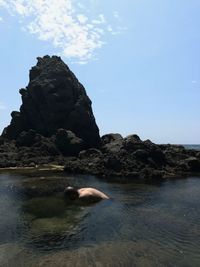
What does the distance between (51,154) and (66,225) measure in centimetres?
5538

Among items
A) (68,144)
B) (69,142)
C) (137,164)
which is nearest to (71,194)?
(137,164)

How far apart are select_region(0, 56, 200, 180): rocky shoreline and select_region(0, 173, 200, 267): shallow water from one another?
23.1m

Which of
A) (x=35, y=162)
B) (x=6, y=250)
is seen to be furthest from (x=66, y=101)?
(x=6, y=250)

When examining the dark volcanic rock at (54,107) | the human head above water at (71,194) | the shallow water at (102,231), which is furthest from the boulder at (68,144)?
the human head above water at (71,194)

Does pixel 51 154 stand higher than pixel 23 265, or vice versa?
pixel 51 154

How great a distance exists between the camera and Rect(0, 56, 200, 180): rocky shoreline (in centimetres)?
6228

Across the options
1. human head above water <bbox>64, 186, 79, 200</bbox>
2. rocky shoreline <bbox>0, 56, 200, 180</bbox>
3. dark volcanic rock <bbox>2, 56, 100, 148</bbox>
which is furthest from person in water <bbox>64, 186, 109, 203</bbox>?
dark volcanic rock <bbox>2, 56, 100, 148</bbox>

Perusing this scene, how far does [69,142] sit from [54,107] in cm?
1763

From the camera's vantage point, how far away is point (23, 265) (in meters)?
17.7

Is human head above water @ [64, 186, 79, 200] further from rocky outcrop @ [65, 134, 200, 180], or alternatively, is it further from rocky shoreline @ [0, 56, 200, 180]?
rocky shoreline @ [0, 56, 200, 180]

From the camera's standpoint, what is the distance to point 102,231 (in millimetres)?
23891

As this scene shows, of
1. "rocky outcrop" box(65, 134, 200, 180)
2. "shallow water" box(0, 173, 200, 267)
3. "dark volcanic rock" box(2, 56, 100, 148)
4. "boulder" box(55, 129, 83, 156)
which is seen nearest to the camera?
"shallow water" box(0, 173, 200, 267)

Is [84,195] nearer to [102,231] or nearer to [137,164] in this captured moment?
[102,231]

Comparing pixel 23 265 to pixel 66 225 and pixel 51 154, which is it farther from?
pixel 51 154
